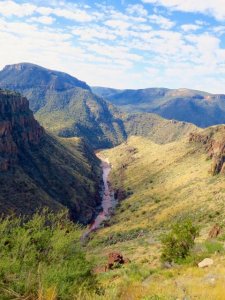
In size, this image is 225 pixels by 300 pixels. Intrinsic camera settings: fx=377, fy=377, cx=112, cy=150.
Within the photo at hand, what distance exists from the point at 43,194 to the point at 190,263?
6408 cm

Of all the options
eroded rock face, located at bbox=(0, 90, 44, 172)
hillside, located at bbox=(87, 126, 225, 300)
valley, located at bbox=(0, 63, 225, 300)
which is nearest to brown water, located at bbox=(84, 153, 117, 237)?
valley, located at bbox=(0, 63, 225, 300)

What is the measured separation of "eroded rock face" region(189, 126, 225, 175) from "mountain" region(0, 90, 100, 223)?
34727 mm

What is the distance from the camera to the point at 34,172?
310ft

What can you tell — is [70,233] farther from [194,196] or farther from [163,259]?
[194,196]

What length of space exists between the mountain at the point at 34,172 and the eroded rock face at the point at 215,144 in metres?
34.7

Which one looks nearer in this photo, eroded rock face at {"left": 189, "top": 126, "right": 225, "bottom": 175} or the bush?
the bush

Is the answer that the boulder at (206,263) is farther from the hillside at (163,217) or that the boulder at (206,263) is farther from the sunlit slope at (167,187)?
the sunlit slope at (167,187)

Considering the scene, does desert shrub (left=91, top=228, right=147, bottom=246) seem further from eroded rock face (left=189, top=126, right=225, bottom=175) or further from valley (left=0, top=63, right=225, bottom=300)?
eroded rock face (left=189, top=126, right=225, bottom=175)

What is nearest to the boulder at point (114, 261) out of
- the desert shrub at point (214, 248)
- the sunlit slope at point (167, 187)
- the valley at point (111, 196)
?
the valley at point (111, 196)

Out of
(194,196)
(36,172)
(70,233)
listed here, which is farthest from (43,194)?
(70,233)

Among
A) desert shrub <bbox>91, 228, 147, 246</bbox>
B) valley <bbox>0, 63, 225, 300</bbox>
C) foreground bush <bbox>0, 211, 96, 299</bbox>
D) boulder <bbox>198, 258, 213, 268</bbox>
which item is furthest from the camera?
desert shrub <bbox>91, 228, 147, 246</bbox>

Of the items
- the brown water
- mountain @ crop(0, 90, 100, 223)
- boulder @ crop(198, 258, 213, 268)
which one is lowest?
the brown water

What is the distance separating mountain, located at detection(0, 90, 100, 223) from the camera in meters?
77.5

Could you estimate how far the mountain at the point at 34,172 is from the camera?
77500 millimetres
